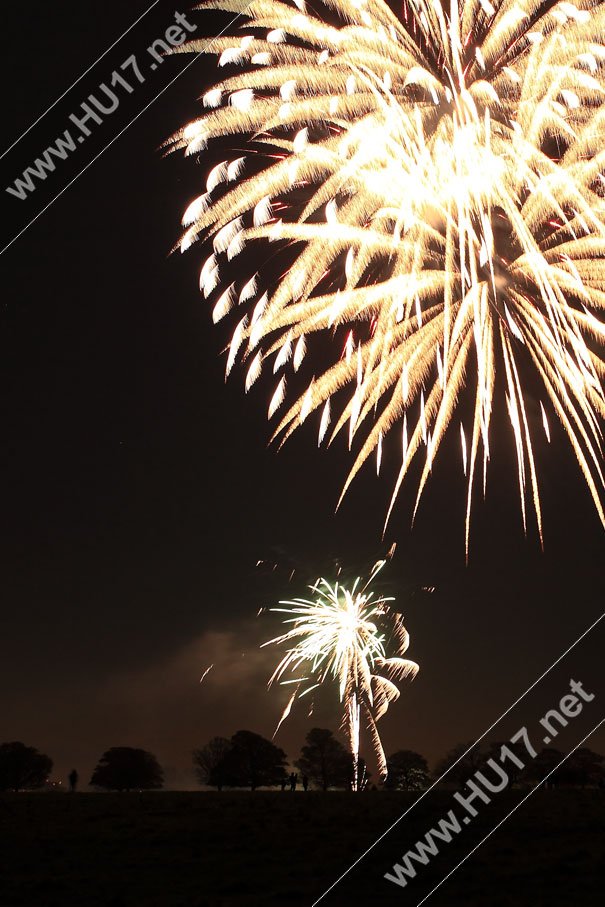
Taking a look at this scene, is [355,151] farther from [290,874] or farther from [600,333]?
[290,874]

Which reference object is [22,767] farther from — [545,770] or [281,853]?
[281,853]

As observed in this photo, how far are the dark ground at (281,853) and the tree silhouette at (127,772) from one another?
5085 centimetres

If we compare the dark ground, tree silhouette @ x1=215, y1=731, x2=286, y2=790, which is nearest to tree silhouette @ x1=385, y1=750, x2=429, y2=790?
tree silhouette @ x1=215, y1=731, x2=286, y2=790

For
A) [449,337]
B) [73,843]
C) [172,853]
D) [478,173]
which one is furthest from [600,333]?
[73,843]

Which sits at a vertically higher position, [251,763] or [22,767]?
[251,763]

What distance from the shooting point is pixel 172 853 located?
20.6 metres

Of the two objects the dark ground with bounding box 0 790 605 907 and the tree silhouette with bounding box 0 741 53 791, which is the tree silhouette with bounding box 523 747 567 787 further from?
the tree silhouette with bounding box 0 741 53 791

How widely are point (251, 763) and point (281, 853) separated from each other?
5874 cm

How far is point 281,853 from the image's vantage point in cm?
2022

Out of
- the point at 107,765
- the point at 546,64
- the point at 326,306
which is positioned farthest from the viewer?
the point at 107,765

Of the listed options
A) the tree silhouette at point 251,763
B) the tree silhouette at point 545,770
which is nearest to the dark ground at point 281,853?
the tree silhouette at point 545,770

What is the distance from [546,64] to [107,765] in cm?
7499

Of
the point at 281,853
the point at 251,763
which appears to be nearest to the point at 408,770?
the point at 251,763

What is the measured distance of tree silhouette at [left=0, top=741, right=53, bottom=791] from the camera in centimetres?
7337
